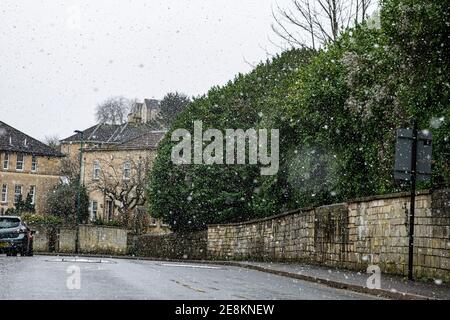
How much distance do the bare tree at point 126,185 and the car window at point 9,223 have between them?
29.1m

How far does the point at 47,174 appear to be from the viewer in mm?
84375

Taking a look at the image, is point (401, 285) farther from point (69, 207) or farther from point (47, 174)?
point (47, 174)

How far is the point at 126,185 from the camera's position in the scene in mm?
60625

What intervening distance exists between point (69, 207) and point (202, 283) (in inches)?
2200

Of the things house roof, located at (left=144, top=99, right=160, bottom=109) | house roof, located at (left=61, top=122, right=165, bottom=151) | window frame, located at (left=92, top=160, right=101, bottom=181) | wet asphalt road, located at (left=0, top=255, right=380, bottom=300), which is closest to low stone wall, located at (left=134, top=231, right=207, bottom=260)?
wet asphalt road, located at (left=0, top=255, right=380, bottom=300)

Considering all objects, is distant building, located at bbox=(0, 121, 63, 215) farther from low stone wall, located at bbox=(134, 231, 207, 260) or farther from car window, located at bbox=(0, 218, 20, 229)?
car window, located at bbox=(0, 218, 20, 229)

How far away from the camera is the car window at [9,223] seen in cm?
2864

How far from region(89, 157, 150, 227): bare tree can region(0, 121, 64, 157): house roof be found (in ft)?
32.6

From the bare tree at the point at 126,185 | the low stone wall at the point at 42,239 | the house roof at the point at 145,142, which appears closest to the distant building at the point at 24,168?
the bare tree at the point at 126,185

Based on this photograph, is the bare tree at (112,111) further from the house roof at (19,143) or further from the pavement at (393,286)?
the pavement at (393,286)

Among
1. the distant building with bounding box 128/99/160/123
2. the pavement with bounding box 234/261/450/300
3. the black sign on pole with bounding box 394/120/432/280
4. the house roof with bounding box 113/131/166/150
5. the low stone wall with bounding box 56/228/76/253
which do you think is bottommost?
the low stone wall with bounding box 56/228/76/253

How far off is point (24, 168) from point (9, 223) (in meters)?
55.7

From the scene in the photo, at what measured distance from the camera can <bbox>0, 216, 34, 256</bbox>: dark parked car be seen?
28344mm
